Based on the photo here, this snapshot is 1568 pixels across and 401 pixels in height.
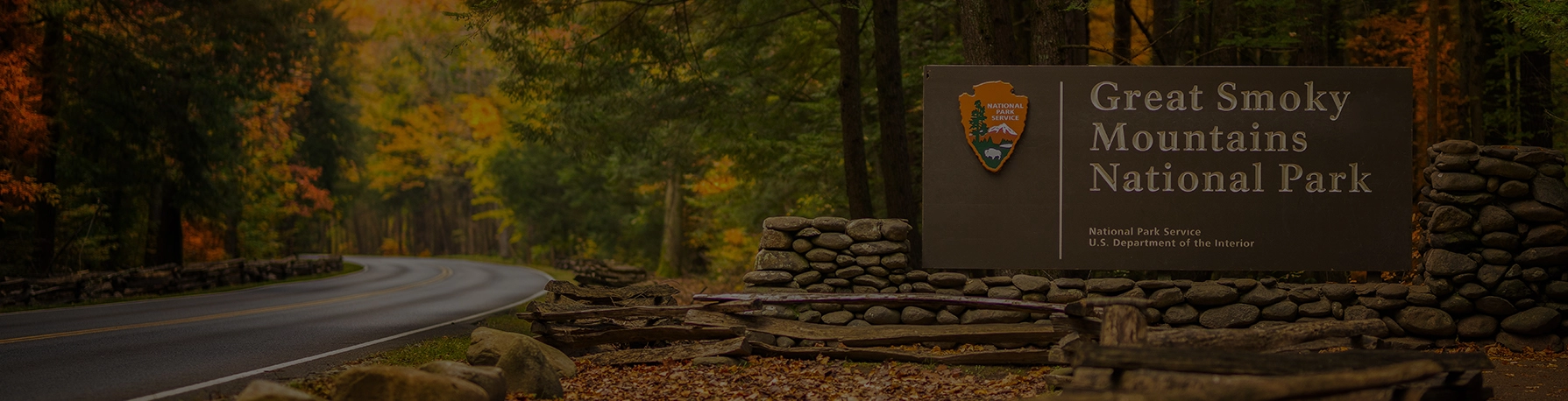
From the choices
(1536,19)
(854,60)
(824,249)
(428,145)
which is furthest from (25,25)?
(428,145)

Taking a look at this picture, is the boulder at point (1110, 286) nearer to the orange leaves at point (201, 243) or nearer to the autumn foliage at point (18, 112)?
the autumn foliage at point (18, 112)

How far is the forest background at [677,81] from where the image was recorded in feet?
50.2

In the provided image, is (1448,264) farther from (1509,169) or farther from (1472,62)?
(1472,62)

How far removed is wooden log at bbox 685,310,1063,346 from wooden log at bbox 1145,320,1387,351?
2.70 meters

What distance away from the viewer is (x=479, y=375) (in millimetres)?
7105

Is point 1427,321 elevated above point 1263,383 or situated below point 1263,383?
below

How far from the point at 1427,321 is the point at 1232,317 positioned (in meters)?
1.85

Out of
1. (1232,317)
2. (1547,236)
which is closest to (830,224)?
(1232,317)

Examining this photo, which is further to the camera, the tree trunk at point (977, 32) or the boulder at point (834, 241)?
the tree trunk at point (977, 32)

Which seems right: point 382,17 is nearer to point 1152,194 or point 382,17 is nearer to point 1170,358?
point 1152,194

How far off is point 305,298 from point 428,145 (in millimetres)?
30407

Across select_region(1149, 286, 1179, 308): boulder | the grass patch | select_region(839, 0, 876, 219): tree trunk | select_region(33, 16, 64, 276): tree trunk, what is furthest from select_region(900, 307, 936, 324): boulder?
select_region(33, 16, 64, 276): tree trunk

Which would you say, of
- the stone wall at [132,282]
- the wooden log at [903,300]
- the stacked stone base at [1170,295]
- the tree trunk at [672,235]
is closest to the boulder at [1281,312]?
the stacked stone base at [1170,295]

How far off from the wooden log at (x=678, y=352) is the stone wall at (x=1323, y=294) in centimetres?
84
